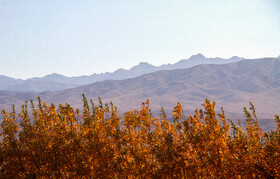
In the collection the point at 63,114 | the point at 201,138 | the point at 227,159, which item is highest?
the point at 63,114

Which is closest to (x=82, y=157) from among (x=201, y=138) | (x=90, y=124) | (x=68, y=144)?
(x=68, y=144)

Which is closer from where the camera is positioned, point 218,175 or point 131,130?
point 218,175

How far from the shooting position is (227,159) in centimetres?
1257

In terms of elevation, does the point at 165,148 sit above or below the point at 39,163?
above

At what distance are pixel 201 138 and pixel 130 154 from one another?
14.1 feet

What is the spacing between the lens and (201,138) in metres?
13.4

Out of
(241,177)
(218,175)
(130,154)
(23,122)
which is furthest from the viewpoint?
(23,122)

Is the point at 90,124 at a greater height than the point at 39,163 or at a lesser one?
greater

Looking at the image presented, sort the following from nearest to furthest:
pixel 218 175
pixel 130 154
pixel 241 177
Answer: pixel 241 177 < pixel 218 175 < pixel 130 154

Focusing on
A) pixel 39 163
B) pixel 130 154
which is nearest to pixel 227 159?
pixel 130 154

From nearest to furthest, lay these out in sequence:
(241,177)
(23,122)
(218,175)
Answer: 1. (241,177)
2. (218,175)
3. (23,122)

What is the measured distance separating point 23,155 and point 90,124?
4833mm

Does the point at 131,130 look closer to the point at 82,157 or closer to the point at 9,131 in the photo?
the point at 82,157

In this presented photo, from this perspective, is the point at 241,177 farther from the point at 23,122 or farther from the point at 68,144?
the point at 23,122
